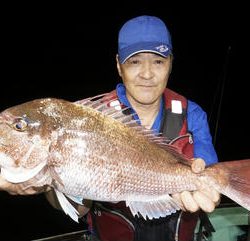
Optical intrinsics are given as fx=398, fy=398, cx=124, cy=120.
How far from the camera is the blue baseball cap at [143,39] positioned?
3148mm

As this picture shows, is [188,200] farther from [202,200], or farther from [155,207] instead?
[155,207]

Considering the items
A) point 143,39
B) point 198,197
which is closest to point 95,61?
point 143,39

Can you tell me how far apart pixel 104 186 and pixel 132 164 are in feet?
0.72

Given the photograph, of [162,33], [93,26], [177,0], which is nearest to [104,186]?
[162,33]

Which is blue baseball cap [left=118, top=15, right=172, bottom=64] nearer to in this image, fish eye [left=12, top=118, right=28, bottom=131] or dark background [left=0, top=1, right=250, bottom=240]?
fish eye [left=12, top=118, right=28, bottom=131]

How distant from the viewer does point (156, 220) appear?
127 inches

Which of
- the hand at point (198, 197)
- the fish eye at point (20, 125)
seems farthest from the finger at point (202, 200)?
the fish eye at point (20, 125)

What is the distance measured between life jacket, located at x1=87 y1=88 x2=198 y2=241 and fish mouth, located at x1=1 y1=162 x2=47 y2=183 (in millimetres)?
1055

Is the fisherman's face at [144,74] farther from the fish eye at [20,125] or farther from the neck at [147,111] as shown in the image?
the fish eye at [20,125]

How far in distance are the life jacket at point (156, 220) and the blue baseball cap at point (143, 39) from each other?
44cm

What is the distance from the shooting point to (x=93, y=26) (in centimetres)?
3253

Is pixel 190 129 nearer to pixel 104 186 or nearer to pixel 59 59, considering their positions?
pixel 104 186

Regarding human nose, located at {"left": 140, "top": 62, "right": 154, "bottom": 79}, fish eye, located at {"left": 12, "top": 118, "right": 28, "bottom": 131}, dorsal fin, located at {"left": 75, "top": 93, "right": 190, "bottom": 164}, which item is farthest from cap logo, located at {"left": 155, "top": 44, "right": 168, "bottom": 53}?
fish eye, located at {"left": 12, "top": 118, "right": 28, "bottom": 131}

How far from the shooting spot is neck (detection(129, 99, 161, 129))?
11.2 ft
